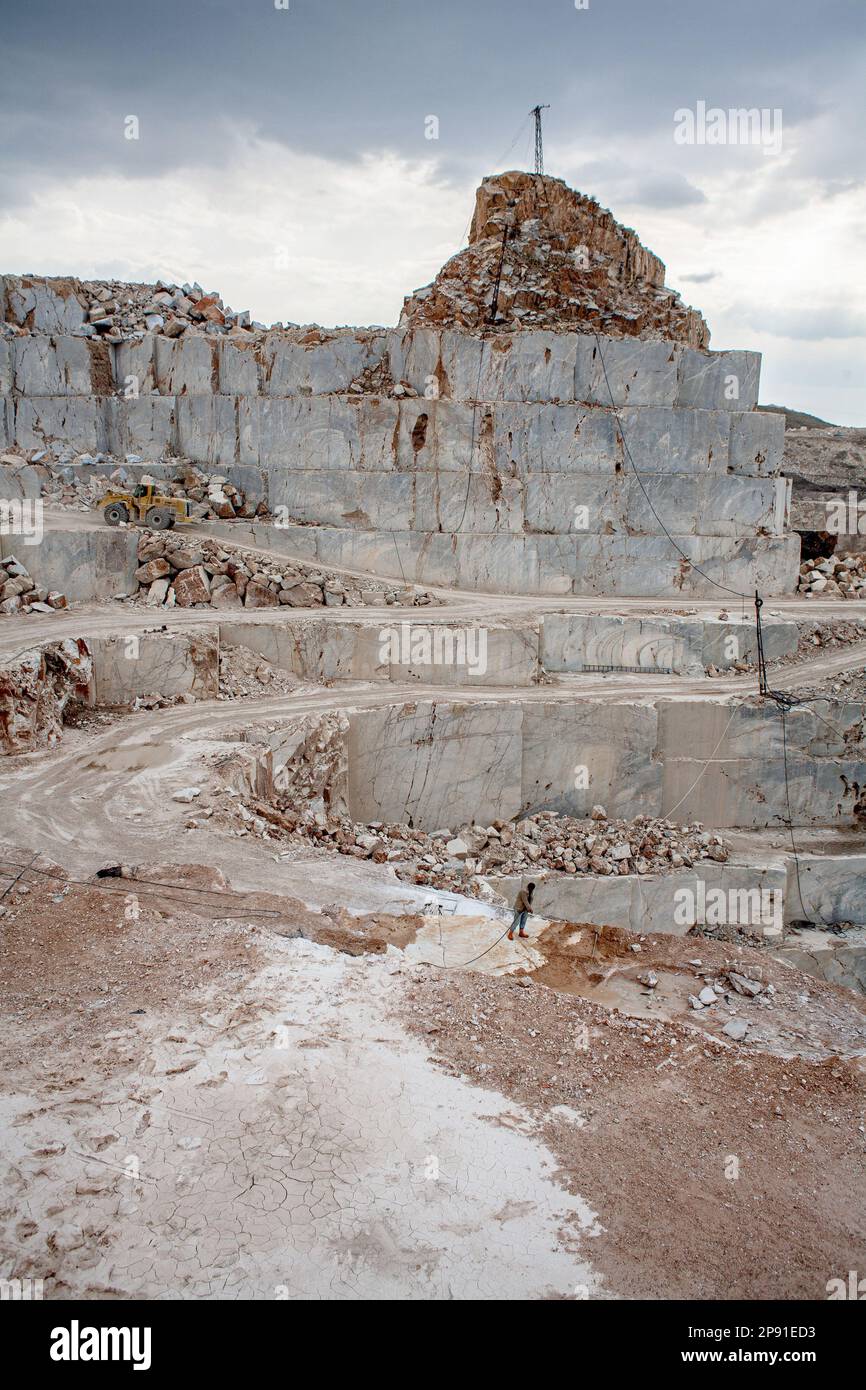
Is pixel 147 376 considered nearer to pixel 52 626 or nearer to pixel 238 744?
pixel 52 626

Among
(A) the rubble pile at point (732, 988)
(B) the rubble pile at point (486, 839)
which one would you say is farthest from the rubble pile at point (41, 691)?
(A) the rubble pile at point (732, 988)

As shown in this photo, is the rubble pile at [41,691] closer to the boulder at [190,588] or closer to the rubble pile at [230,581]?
the boulder at [190,588]

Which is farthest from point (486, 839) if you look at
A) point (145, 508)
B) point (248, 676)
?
point (145, 508)

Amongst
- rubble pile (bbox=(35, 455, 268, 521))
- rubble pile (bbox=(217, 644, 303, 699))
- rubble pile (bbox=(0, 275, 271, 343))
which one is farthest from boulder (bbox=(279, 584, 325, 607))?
rubble pile (bbox=(0, 275, 271, 343))

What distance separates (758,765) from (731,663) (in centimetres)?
284

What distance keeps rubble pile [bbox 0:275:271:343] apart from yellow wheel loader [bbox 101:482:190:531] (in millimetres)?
7727

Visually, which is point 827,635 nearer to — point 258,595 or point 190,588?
point 258,595

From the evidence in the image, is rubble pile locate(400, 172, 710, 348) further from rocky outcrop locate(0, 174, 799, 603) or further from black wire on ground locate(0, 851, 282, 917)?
black wire on ground locate(0, 851, 282, 917)

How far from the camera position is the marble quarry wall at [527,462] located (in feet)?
72.9

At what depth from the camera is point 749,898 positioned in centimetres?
1521

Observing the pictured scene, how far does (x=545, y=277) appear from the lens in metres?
26.4

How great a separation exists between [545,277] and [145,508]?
49.3 ft

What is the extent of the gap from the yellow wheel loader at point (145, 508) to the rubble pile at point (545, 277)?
10.5 metres

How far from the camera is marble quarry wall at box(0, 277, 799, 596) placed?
22234mm
